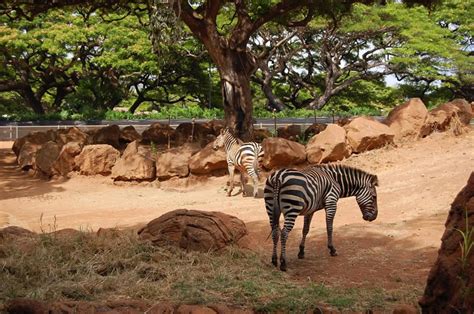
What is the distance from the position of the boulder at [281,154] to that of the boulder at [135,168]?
3380 mm

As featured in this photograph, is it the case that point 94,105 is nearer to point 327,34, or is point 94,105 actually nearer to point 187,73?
point 187,73

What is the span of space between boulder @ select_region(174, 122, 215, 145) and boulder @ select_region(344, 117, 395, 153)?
211 inches

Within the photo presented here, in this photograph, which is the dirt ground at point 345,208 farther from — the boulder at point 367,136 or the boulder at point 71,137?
the boulder at point 71,137

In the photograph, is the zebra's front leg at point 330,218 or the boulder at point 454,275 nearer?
the boulder at point 454,275

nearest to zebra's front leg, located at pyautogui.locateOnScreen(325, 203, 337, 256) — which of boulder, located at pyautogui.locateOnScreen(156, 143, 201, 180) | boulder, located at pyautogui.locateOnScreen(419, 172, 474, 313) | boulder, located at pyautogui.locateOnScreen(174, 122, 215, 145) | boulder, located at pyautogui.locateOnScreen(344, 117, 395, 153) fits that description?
boulder, located at pyautogui.locateOnScreen(419, 172, 474, 313)

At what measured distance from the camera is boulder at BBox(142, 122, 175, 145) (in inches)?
896

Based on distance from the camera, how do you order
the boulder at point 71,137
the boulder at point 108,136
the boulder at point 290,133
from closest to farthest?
the boulder at point 290,133 → the boulder at point 71,137 → the boulder at point 108,136

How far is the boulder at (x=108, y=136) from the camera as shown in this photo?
22344mm

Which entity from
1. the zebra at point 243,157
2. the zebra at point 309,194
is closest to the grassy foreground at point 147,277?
the zebra at point 309,194

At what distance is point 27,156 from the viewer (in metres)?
21.7

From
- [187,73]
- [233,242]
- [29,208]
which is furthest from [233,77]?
[187,73]

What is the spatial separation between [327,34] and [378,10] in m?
3.36

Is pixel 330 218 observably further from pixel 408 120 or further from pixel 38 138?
pixel 38 138

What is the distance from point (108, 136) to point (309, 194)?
1447 cm
